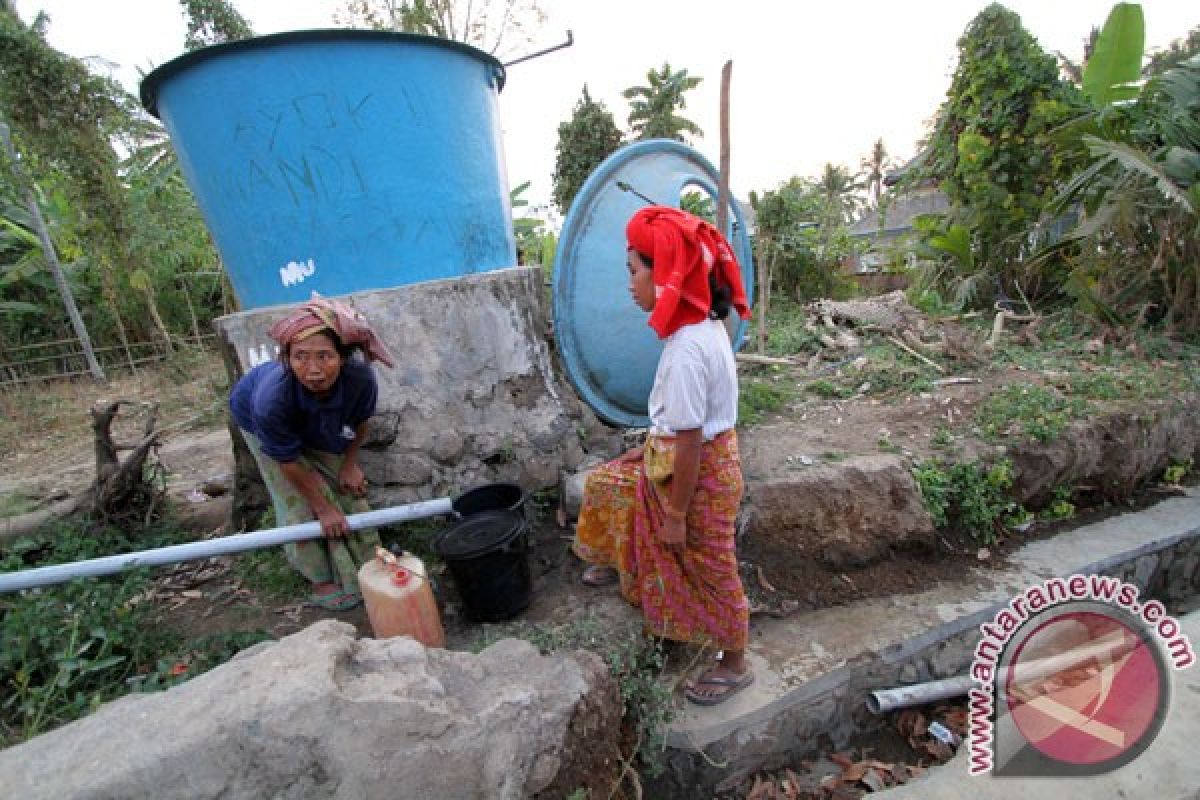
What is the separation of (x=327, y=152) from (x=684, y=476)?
202 centimetres

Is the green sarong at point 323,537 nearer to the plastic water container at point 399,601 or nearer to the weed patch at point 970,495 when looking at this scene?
the plastic water container at point 399,601

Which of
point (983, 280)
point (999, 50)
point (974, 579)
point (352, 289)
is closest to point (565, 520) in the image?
point (352, 289)

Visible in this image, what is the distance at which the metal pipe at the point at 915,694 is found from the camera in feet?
7.66

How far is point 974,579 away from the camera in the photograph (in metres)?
2.91

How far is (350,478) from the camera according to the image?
8.39 feet

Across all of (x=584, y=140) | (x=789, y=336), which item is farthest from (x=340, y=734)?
(x=584, y=140)

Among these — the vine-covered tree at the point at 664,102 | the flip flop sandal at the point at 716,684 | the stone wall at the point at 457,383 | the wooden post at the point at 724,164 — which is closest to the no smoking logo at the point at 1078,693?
the flip flop sandal at the point at 716,684

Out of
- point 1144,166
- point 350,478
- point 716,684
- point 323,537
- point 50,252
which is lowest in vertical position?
point 716,684

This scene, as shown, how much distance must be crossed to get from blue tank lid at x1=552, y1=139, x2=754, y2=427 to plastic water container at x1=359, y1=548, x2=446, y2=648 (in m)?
1.30

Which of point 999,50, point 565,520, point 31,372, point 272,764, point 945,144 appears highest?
point 999,50

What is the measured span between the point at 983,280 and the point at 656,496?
6.84 metres

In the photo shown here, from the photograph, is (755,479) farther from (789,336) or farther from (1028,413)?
(789,336)

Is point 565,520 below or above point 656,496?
below

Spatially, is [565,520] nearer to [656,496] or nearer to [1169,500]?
[656,496]
